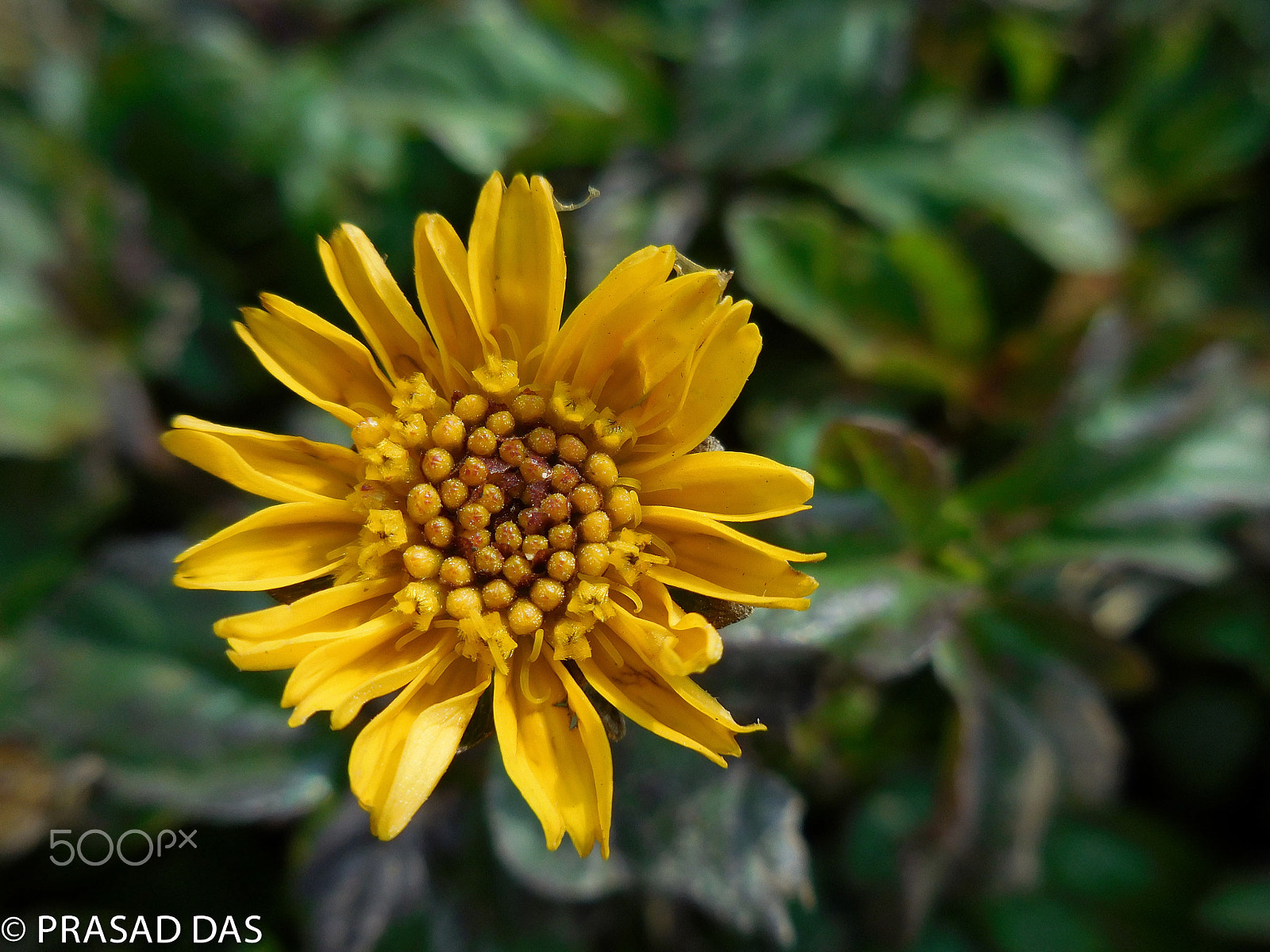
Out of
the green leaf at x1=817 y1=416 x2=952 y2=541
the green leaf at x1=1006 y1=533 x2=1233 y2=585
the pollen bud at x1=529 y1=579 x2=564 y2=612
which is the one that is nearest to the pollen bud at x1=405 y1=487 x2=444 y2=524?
the pollen bud at x1=529 y1=579 x2=564 y2=612

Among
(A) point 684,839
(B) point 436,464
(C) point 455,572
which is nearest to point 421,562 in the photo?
(C) point 455,572

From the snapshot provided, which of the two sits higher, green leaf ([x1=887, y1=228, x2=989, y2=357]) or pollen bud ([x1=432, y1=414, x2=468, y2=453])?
green leaf ([x1=887, y1=228, x2=989, y2=357])

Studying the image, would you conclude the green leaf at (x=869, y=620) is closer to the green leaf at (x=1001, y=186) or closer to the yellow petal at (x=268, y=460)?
the yellow petal at (x=268, y=460)

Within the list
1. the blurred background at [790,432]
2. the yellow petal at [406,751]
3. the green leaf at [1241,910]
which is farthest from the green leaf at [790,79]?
the green leaf at [1241,910]

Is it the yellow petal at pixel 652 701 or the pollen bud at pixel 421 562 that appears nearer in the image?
the yellow petal at pixel 652 701

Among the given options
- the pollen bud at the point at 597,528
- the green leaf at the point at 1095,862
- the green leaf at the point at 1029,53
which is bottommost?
the green leaf at the point at 1095,862

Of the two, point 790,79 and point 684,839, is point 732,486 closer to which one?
point 684,839

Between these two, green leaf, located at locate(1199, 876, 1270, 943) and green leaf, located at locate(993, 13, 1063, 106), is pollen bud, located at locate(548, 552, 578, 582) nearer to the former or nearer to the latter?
green leaf, located at locate(1199, 876, 1270, 943)
